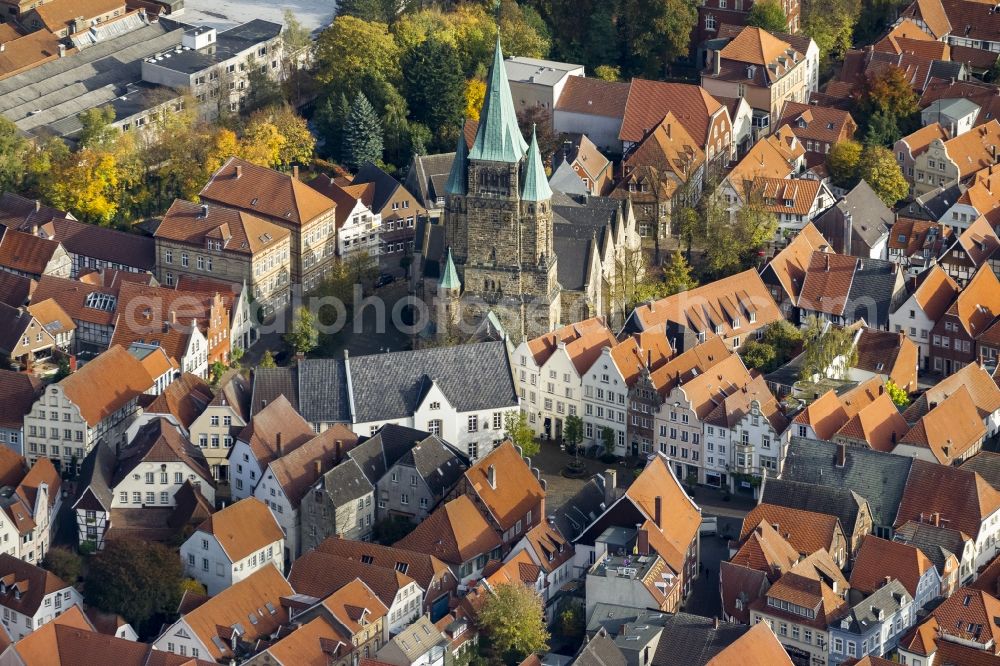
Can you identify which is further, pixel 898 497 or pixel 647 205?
pixel 647 205

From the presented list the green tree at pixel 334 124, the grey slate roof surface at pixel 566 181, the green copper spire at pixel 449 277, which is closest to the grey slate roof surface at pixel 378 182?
the green tree at pixel 334 124

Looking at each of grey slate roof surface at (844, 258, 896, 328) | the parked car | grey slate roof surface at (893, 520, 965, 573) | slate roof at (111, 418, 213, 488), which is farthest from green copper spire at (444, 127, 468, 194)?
grey slate roof surface at (893, 520, 965, 573)

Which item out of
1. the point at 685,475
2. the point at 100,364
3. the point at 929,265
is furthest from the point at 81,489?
the point at 929,265

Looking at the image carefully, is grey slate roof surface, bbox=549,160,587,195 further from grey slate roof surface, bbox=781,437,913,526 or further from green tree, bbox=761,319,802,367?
grey slate roof surface, bbox=781,437,913,526

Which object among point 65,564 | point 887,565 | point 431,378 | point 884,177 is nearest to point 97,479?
point 65,564

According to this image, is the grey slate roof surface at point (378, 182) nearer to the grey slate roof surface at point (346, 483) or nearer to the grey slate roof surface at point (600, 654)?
the grey slate roof surface at point (346, 483)

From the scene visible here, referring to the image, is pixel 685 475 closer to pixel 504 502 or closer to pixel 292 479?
pixel 504 502

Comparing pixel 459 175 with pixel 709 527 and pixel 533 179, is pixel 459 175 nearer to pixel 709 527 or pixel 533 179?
pixel 533 179
